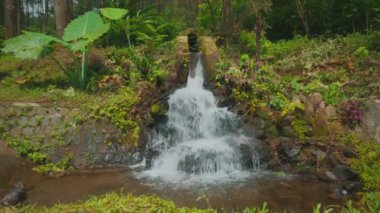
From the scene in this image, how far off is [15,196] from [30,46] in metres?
4.62

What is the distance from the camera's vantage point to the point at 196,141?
9.12m

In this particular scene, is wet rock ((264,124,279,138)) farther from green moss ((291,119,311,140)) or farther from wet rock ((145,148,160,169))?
wet rock ((145,148,160,169))

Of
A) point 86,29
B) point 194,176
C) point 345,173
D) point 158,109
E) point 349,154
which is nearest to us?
point 345,173

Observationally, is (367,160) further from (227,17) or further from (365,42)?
(227,17)

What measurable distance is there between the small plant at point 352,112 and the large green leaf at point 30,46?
22.0ft

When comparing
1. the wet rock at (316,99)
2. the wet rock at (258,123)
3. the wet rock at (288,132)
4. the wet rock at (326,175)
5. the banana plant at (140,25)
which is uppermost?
the banana plant at (140,25)

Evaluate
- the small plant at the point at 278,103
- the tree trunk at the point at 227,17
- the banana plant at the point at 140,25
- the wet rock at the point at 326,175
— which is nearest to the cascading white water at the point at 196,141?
the small plant at the point at 278,103

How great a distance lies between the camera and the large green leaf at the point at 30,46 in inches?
381

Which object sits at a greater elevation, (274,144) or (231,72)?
(231,72)

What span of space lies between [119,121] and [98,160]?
3.22ft

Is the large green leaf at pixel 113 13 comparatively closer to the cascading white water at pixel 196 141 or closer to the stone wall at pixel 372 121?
the cascading white water at pixel 196 141

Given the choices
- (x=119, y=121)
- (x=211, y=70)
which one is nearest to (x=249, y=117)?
(x=211, y=70)

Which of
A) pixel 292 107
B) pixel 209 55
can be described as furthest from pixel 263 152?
pixel 209 55

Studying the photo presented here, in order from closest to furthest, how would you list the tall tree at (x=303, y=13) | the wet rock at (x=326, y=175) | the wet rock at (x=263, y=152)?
the wet rock at (x=326, y=175), the wet rock at (x=263, y=152), the tall tree at (x=303, y=13)
